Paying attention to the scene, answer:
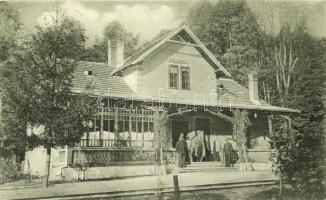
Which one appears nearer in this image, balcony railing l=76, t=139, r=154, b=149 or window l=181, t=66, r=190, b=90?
balcony railing l=76, t=139, r=154, b=149

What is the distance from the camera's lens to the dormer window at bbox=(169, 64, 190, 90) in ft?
58.2

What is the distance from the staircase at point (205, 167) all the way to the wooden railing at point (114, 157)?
74 cm

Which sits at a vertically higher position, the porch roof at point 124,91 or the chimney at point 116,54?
the chimney at point 116,54

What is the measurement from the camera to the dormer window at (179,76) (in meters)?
17.8

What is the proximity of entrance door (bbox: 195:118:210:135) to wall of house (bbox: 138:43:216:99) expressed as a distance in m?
1.15

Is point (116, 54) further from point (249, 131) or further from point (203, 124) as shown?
point (249, 131)

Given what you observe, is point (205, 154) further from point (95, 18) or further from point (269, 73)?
point (269, 73)

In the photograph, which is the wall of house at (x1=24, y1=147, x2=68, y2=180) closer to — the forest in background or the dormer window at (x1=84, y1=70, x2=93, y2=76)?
the forest in background

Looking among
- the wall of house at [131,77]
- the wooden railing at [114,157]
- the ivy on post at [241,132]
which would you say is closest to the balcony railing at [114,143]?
the wooden railing at [114,157]

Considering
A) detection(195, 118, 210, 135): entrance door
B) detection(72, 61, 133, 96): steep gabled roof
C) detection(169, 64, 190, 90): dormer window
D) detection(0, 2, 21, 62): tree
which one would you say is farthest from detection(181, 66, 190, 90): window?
detection(0, 2, 21, 62): tree

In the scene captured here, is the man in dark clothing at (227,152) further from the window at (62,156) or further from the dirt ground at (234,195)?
the window at (62,156)

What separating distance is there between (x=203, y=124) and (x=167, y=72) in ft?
10.0

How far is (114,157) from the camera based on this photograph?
1380 centimetres

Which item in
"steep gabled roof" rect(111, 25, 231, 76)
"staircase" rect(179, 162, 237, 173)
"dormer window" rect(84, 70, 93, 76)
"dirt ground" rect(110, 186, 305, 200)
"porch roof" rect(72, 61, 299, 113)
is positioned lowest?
"dirt ground" rect(110, 186, 305, 200)
